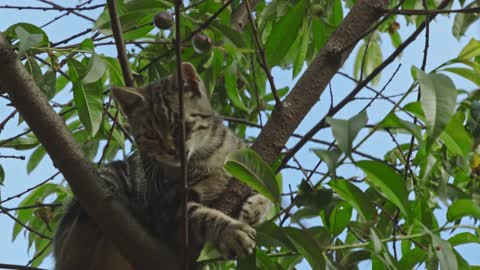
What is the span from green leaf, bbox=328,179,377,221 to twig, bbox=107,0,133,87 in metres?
0.99

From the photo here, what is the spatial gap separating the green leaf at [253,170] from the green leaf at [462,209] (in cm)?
54

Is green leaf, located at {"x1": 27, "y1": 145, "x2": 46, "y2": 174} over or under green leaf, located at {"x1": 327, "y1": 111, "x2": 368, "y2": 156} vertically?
under

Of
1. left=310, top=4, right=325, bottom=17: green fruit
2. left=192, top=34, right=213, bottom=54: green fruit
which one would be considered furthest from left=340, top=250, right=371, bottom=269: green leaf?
left=310, top=4, right=325, bottom=17: green fruit

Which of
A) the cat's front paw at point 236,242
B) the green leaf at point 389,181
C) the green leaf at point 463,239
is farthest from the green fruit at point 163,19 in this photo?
the green leaf at point 463,239

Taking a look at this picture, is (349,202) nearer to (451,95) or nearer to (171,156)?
(451,95)

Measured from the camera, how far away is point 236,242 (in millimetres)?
2480

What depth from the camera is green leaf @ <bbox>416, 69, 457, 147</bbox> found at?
72.6 inches

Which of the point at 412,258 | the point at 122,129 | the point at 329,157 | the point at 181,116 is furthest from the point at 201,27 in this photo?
the point at 122,129

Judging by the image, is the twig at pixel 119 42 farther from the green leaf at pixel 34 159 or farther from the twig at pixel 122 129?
the green leaf at pixel 34 159

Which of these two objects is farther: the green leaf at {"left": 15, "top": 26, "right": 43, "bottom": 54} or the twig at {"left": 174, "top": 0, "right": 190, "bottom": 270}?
the green leaf at {"left": 15, "top": 26, "right": 43, "bottom": 54}

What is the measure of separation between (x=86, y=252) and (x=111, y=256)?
0.59 ft

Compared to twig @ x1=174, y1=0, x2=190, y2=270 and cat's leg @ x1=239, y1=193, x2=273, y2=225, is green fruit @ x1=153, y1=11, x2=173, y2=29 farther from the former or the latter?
cat's leg @ x1=239, y1=193, x2=273, y2=225

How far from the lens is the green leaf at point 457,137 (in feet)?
6.96

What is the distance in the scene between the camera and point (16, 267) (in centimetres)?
270
